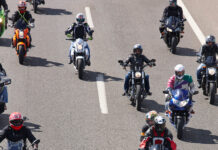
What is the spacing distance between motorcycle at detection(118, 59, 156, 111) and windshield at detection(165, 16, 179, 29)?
21.5ft

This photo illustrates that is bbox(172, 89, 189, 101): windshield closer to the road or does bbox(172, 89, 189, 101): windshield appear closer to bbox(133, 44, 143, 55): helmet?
the road

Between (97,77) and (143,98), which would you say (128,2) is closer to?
(97,77)

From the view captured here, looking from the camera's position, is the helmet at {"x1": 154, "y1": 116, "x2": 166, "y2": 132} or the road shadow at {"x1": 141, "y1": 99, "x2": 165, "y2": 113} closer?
the helmet at {"x1": 154, "y1": 116, "x2": 166, "y2": 132}

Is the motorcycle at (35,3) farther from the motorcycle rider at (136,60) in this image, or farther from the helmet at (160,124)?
the helmet at (160,124)

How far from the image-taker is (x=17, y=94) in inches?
981

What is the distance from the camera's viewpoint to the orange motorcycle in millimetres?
28062

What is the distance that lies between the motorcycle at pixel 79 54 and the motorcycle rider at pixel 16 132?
29.3 ft

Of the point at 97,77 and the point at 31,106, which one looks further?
the point at 97,77

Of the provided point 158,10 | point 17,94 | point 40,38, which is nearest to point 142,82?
point 17,94

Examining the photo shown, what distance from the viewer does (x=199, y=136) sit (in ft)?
Result: 72.8

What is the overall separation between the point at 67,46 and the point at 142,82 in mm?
7402

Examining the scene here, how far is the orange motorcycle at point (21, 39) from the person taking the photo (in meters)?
28.1

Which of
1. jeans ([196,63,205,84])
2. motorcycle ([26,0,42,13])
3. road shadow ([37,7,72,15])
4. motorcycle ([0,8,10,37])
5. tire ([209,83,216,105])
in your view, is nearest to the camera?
tire ([209,83,216,105])

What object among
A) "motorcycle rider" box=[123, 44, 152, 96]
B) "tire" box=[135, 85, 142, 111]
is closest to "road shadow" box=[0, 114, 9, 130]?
"tire" box=[135, 85, 142, 111]
